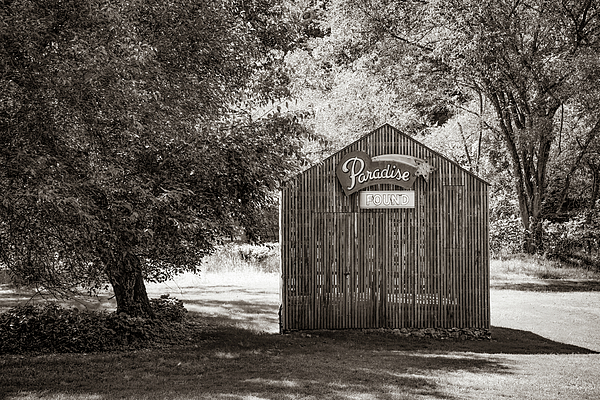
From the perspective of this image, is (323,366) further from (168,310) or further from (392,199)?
Answer: (168,310)

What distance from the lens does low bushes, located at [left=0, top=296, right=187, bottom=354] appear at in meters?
11.5

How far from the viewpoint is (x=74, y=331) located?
12000mm

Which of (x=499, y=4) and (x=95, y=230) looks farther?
(x=499, y=4)

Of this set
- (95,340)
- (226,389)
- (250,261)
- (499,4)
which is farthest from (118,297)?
(499,4)

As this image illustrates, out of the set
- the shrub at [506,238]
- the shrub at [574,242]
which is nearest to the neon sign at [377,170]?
the shrub at [506,238]

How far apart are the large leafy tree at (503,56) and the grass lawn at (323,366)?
12.1 m

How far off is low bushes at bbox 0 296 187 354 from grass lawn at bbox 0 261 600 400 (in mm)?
558

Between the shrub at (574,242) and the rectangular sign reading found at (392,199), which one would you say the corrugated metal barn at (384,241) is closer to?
the rectangular sign reading found at (392,199)

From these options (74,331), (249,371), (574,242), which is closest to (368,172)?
(249,371)

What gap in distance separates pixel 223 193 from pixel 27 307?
4.75 metres

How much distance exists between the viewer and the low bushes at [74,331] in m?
11.5

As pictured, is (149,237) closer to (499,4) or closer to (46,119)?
(46,119)

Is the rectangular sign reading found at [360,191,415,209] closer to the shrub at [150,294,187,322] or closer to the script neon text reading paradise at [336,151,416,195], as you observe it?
the script neon text reading paradise at [336,151,416,195]

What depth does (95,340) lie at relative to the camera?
11648mm
